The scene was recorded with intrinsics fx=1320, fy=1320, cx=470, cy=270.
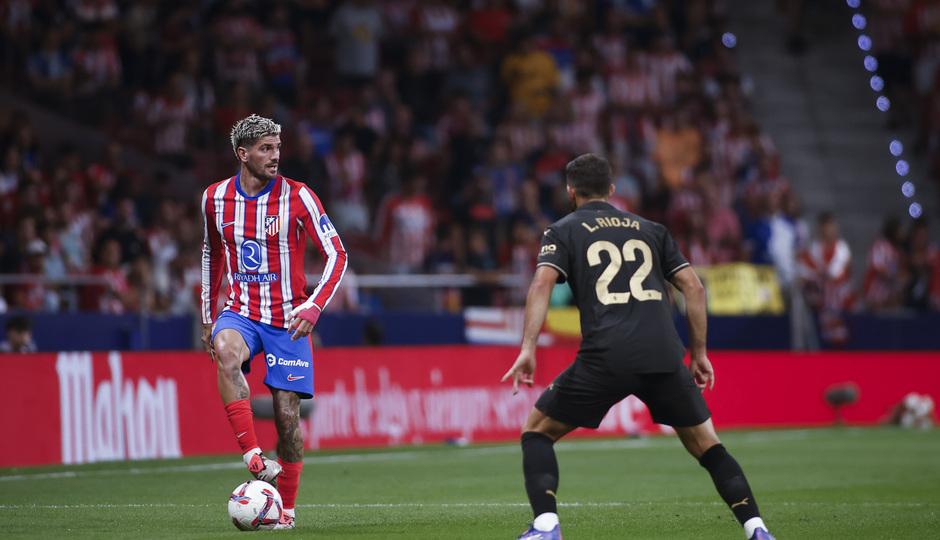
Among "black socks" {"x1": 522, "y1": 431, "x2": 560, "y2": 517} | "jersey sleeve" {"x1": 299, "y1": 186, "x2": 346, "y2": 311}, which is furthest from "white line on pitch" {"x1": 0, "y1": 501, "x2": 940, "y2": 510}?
"black socks" {"x1": 522, "y1": 431, "x2": 560, "y2": 517}

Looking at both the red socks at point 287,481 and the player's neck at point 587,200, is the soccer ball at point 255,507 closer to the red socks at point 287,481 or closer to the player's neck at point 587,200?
the red socks at point 287,481

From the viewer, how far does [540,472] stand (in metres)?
6.50

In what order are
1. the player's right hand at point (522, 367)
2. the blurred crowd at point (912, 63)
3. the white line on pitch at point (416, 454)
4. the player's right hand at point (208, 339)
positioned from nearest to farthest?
the player's right hand at point (522, 367), the player's right hand at point (208, 339), the white line on pitch at point (416, 454), the blurred crowd at point (912, 63)

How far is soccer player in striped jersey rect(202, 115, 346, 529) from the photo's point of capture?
804cm

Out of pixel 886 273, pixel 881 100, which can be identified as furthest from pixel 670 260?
pixel 881 100

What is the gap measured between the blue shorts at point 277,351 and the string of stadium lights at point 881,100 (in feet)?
67.6

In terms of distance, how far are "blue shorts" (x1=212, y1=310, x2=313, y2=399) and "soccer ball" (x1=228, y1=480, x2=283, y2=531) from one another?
0.66 meters

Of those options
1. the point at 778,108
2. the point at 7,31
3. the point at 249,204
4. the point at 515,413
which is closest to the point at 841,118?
the point at 778,108

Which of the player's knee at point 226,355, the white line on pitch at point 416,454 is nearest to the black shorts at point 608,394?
the player's knee at point 226,355

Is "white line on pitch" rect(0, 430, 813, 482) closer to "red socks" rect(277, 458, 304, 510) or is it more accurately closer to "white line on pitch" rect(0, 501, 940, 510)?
"white line on pitch" rect(0, 501, 940, 510)

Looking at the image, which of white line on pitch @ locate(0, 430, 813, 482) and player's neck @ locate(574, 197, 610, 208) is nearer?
player's neck @ locate(574, 197, 610, 208)

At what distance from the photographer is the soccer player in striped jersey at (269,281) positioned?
8.04m

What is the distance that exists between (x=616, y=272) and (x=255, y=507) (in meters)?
2.62

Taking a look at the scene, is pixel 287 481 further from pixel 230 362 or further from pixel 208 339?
pixel 208 339
